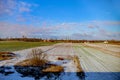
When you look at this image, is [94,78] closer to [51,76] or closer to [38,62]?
[51,76]

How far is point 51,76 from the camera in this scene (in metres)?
8.01

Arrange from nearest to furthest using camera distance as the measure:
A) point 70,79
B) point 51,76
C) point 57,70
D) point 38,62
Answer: point 70,79 < point 51,76 < point 57,70 < point 38,62

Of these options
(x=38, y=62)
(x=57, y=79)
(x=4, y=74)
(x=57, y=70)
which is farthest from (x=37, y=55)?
(x=57, y=79)

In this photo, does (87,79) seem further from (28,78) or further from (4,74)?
(4,74)

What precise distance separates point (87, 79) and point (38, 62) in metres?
4.16

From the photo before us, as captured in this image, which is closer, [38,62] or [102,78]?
[102,78]

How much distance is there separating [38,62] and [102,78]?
14.5 ft

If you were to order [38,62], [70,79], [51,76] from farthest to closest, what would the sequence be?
[38,62] → [51,76] → [70,79]

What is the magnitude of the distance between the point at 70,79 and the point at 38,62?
12.7 feet

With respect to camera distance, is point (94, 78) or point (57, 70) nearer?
point (94, 78)

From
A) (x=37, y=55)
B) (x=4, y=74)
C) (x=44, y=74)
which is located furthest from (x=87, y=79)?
(x=37, y=55)

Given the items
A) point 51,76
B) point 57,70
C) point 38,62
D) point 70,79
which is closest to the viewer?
point 70,79

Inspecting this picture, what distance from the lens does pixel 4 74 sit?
8.34 m

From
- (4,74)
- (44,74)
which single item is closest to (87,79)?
(44,74)
